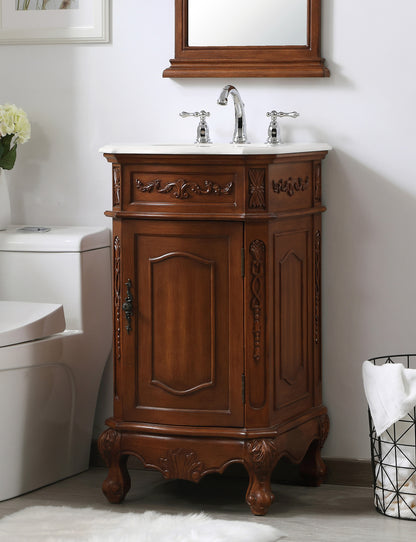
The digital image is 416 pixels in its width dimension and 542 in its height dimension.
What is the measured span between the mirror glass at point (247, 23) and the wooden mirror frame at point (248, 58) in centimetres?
2

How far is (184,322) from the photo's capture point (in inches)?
86.0

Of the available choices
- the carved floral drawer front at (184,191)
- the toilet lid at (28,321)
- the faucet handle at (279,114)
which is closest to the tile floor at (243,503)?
the toilet lid at (28,321)

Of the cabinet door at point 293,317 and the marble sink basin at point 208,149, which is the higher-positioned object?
the marble sink basin at point 208,149

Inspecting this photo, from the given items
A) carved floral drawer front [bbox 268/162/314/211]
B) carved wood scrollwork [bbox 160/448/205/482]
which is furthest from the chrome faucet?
carved wood scrollwork [bbox 160/448/205/482]

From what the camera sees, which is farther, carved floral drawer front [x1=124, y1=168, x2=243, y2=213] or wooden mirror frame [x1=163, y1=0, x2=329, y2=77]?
wooden mirror frame [x1=163, y1=0, x2=329, y2=77]

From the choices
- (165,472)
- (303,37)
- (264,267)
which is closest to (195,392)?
(165,472)

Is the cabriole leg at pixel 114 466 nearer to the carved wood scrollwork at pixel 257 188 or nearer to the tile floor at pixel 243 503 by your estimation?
the tile floor at pixel 243 503

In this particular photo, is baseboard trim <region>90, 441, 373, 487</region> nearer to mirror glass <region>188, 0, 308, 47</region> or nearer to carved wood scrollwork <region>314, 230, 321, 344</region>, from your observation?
carved wood scrollwork <region>314, 230, 321, 344</region>

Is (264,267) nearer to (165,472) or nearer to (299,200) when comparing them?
(299,200)

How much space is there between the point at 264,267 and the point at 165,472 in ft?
1.87

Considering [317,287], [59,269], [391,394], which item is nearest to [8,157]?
[59,269]

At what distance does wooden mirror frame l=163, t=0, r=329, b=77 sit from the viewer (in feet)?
7.86

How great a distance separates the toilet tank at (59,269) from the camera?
2465 mm

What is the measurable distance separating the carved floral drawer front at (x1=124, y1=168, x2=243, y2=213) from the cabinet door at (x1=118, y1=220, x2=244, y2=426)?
0.04 metres
